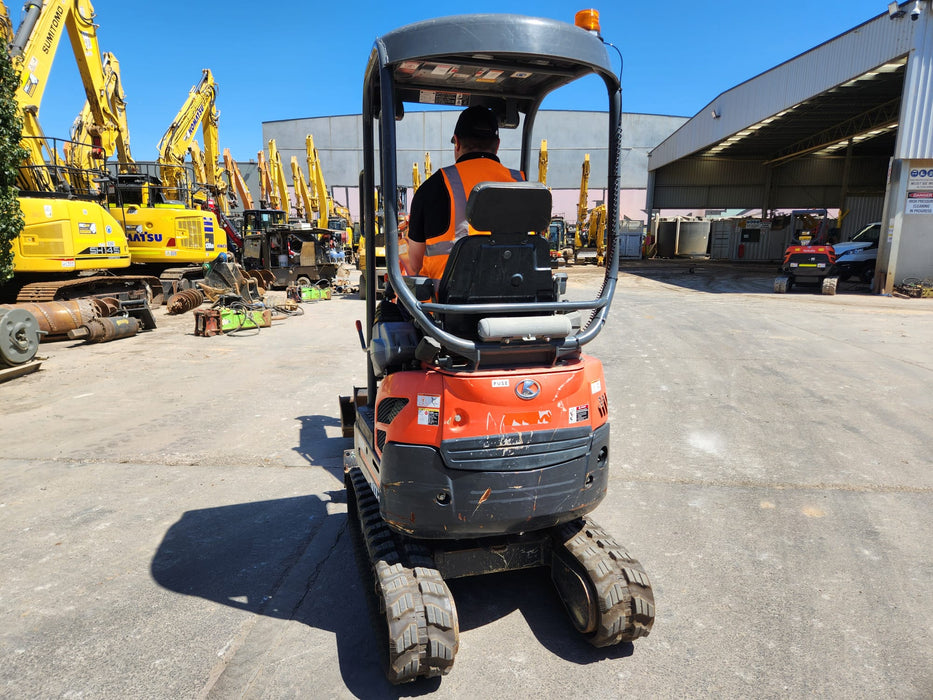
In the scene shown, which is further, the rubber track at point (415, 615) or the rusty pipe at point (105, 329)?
the rusty pipe at point (105, 329)

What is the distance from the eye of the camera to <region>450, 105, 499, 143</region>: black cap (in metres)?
2.77

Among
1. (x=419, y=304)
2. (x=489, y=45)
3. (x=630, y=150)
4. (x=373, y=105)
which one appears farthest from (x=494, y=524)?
(x=630, y=150)

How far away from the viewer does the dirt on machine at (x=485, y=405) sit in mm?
2225

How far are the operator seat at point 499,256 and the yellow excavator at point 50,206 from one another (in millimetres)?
9683

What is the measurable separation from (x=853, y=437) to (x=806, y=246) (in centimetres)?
1434

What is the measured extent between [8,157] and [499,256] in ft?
26.4

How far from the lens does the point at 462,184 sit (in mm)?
2574

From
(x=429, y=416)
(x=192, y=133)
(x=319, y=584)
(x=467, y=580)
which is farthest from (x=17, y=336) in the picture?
(x=192, y=133)

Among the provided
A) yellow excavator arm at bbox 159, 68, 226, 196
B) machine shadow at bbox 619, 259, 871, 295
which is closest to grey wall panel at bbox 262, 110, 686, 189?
machine shadow at bbox 619, 259, 871, 295

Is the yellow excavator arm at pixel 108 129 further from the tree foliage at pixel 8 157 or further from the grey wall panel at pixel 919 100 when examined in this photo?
the grey wall panel at pixel 919 100

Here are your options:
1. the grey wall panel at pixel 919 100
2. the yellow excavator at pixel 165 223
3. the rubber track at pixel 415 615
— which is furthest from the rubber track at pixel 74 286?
the grey wall panel at pixel 919 100

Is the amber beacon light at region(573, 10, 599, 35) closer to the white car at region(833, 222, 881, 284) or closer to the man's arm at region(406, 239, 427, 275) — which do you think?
the man's arm at region(406, 239, 427, 275)

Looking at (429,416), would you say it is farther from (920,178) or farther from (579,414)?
(920,178)

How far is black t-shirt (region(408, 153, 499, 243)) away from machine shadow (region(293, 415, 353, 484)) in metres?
2.42
